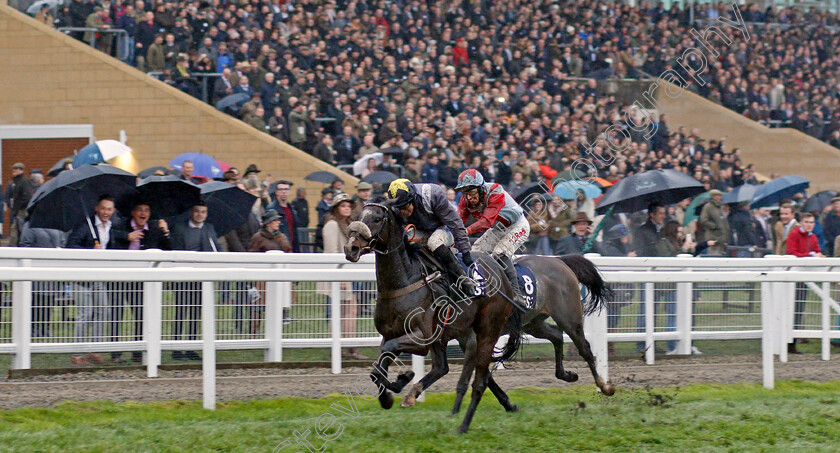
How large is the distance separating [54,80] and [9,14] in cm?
135

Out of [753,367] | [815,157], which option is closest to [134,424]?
[753,367]

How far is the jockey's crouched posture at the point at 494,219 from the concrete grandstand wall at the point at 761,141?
1677 cm

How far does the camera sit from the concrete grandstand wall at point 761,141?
76.6 ft

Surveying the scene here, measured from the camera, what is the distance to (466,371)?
21.6ft

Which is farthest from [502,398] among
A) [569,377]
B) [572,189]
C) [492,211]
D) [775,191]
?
[775,191]

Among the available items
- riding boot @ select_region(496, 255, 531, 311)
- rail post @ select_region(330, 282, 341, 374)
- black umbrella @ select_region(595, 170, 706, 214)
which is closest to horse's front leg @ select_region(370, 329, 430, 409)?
riding boot @ select_region(496, 255, 531, 311)

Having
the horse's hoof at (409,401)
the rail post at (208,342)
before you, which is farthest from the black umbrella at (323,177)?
the horse's hoof at (409,401)

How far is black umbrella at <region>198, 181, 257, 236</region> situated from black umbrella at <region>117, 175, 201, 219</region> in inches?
15.1

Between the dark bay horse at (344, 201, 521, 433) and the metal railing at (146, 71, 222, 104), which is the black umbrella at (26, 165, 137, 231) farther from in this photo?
the metal railing at (146, 71, 222, 104)

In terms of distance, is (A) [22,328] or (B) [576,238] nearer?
(A) [22,328]

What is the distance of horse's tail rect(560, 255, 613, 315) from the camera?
7.75 m

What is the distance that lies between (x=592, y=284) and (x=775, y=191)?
8125mm

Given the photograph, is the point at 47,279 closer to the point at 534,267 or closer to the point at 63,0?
the point at 534,267

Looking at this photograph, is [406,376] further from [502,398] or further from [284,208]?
[284,208]
